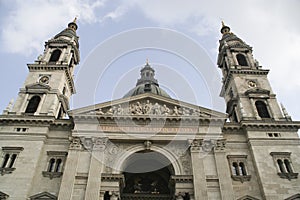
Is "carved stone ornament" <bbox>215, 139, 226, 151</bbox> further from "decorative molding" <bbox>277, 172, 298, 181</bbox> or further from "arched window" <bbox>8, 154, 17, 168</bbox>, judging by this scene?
"arched window" <bbox>8, 154, 17, 168</bbox>

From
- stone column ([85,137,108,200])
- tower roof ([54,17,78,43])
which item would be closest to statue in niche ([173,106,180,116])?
stone column ([85,137,108,200])

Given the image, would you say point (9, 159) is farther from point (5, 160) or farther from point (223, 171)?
point (223, 171)

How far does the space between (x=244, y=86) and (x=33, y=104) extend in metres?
21.1

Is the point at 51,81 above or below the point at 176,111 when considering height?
above

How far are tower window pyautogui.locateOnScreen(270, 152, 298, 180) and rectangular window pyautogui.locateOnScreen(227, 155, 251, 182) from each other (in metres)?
2.37

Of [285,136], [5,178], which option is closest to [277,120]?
[285,136]

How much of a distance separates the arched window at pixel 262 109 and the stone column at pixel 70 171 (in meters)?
17.1

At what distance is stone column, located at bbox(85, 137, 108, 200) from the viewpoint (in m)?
20.7

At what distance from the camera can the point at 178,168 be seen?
23156 millimetres

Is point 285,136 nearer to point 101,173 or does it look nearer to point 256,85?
point 256,85

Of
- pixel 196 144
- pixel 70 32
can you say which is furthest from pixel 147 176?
pixel 70 32

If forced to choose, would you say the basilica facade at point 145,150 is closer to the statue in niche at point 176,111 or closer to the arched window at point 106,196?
the arched window at point 106,196

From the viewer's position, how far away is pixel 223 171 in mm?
22406

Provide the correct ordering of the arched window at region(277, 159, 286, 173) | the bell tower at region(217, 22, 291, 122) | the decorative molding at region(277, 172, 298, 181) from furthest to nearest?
the bell tower at region(217, 22, 291, 122) → the arched window at region(277, 159, 286, 173) → the decorative molding at region(277, 172, 298, 181)
